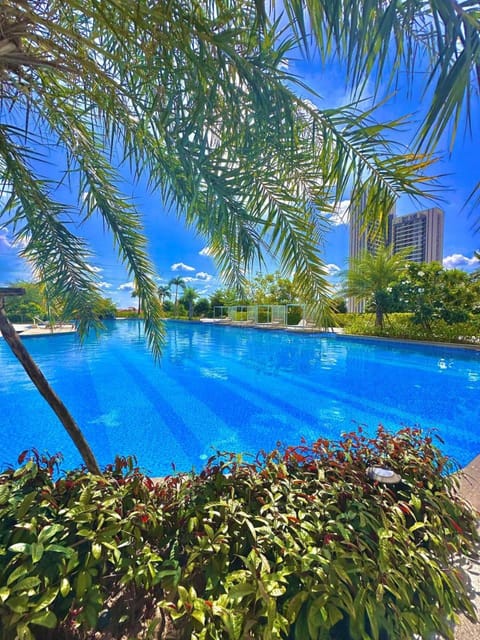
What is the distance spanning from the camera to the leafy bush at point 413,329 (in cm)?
1483

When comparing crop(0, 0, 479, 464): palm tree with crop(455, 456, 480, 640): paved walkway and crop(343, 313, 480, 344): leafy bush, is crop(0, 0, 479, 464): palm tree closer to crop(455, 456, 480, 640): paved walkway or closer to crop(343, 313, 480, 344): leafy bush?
crop(455, 456, 480, 640): paved walkway

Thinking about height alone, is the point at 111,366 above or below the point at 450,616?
below

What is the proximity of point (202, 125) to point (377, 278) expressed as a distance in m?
19.5

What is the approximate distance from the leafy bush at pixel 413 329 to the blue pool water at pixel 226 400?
170 centimetres

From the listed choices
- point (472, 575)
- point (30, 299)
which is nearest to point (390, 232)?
point (472, 575)

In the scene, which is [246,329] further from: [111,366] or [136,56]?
[136,56]

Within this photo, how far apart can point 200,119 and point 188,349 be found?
579 inches

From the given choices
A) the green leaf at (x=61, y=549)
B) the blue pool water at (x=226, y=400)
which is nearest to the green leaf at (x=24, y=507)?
the green leaf at (x=61, y=549)

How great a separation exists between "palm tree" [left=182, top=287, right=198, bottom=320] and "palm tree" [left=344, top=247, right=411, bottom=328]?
66.7ft

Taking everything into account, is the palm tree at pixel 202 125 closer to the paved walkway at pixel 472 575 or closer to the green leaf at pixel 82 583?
the paved walkway at pixel 472 575

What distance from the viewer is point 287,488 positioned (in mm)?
1914

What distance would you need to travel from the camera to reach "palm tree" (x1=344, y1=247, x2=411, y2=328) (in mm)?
17844

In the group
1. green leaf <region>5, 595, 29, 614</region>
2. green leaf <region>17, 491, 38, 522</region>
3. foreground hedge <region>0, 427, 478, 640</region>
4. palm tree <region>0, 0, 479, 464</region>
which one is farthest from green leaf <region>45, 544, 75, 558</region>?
palm tree <region>0, 0, 479, 464</region>

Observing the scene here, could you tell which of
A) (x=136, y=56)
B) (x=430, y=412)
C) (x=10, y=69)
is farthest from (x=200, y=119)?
(x=430, y=412)
